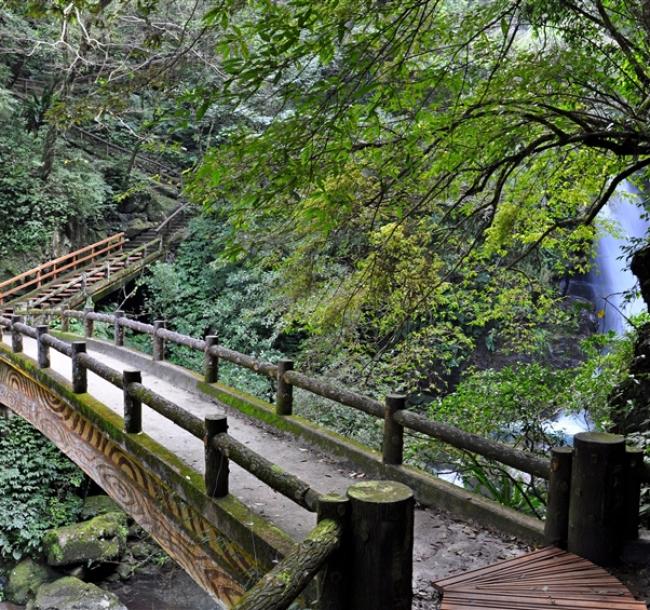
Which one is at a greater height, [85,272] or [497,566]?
[85,272]

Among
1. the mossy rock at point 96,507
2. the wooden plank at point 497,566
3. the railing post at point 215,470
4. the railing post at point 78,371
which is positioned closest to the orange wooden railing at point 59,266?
the mossy rock at point 96,507

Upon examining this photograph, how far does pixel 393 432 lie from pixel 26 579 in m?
8.40

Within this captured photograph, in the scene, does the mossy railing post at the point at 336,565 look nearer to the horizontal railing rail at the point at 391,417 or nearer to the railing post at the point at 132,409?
the horizontal railing rail at the point at 391,417

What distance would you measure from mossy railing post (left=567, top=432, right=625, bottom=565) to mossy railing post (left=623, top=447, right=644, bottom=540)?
45 millimetres

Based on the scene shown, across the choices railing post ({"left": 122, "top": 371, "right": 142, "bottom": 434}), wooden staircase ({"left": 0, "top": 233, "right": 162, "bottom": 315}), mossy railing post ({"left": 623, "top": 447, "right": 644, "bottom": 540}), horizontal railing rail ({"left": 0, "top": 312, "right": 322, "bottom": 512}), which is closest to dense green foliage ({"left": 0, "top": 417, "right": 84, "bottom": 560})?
wooden staircase ({"left": 0, "top": 233, "right": 162, "bottom": 315})

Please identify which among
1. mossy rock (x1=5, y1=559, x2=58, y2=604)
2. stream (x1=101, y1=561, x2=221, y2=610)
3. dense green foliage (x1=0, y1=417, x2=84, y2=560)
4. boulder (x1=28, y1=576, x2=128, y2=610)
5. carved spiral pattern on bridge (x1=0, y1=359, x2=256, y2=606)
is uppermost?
carved spiral pattern on bridge (x1=0, y1=359, x2=256, y2=606)

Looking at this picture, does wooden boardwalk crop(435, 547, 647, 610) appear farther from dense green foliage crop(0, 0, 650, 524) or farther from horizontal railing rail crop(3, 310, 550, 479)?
dense green foliage crop(0, 0, 650, 524)

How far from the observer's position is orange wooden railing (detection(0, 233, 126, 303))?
17.1 meters

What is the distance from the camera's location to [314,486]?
16.3 ft

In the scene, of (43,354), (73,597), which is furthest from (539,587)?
(73,597)

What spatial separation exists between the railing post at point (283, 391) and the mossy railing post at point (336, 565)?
3.91m

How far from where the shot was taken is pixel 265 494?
4.72 metres

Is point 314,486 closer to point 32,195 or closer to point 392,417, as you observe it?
point 392,417

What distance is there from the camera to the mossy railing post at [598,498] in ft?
10.5
